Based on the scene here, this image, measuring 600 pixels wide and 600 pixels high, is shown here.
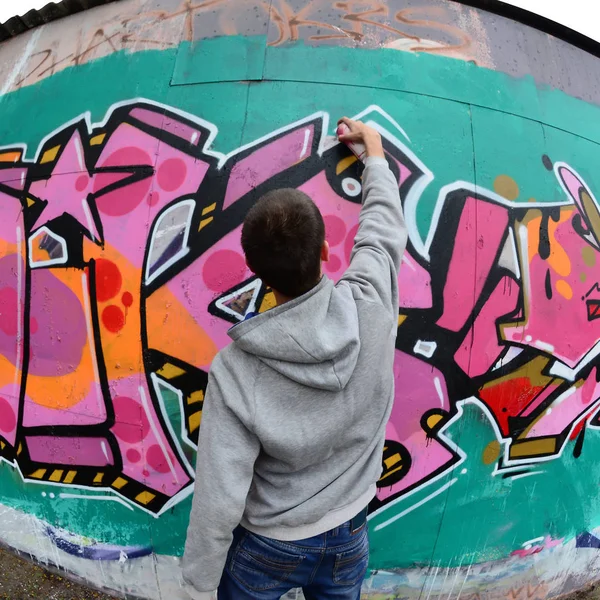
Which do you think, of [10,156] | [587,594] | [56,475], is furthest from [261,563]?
[10,156]

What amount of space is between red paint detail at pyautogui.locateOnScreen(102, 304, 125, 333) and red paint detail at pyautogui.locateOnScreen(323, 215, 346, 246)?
1257 millimetres

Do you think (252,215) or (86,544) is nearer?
(252,215)

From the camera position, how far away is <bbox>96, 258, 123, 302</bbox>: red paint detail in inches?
113

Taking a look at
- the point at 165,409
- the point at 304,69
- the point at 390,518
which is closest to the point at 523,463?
the point at 390,518

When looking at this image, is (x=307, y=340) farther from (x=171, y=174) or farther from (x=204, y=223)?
(x=171, y=174)

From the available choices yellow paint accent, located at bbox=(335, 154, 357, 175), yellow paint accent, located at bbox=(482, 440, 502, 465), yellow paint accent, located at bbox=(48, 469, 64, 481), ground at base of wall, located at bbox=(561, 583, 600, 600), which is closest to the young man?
yellow paint accent, located at bbox=(335, 154, 357, 175)

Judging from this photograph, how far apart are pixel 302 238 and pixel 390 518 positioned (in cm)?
200

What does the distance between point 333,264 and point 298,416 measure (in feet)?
3.79

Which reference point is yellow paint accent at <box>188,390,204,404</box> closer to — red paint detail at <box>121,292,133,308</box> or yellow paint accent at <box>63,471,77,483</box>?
red paint detail at <box>121,292,133,308</box>

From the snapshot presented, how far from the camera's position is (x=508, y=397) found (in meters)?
2.94

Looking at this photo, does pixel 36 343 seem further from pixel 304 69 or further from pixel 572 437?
pixel 572 437

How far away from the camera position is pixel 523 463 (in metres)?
3.04

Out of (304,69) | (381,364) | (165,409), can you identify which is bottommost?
(165,409)

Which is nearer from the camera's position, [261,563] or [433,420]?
[261,563]
